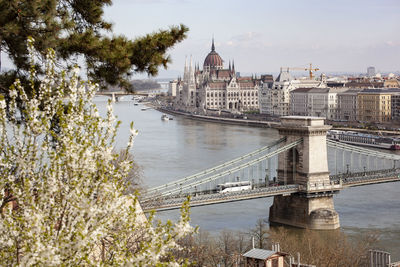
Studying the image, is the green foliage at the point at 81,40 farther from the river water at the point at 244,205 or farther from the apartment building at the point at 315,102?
the apartment building at the point at 315,102

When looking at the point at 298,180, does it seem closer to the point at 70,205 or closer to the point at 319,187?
the point at 319,187

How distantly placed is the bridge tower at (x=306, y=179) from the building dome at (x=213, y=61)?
240 ft

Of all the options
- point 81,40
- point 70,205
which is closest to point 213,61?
point 81,40

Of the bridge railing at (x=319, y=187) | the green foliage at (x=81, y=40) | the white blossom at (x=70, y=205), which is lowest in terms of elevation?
the bridge railing at (x=319, y=187)

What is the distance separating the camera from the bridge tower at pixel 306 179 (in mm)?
16203

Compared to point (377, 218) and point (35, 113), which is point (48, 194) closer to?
point (35, 113)

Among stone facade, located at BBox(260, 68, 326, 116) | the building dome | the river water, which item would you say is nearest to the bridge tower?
the river water

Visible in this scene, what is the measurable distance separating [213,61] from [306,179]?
245 ft

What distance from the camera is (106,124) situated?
133 inches

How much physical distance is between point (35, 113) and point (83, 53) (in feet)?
6.75

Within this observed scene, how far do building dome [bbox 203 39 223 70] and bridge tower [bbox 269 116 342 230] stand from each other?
73077mm

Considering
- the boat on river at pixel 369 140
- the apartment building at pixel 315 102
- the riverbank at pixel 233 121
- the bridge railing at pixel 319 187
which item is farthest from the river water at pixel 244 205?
the apartment building at pixel 315 102

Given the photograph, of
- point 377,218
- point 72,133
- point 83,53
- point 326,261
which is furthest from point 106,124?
point 377,218

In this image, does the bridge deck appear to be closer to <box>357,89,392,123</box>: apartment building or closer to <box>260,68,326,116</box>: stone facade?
<box>357,89,392,123</box>: apartment building
